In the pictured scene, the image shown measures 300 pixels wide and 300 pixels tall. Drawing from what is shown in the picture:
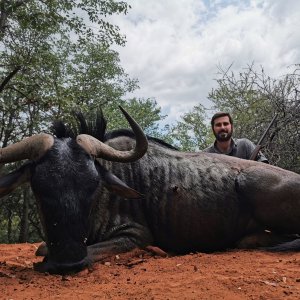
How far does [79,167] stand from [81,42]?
8.97 metres

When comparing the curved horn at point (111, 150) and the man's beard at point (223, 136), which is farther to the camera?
the man's beard at point (223, 136)

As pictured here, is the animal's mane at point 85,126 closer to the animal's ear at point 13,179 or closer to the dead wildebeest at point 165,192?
the dead wildebeest at point 165,192

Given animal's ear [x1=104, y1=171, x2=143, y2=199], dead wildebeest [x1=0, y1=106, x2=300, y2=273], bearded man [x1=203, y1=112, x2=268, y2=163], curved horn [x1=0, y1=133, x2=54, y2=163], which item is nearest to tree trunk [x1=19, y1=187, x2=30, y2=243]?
bearded man [x1=203, y1=112, x2=268, y2=163]

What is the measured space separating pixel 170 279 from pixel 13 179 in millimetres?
1697

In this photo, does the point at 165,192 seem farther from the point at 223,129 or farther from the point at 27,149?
the point at 223,129

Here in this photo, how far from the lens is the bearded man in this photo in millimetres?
7293

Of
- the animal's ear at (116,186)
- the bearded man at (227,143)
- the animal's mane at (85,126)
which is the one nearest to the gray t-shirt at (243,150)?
the bearded man at (227,143)

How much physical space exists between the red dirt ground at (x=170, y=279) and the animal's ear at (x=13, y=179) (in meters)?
0.73

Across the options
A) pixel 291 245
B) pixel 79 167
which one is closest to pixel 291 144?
pixel 291 245

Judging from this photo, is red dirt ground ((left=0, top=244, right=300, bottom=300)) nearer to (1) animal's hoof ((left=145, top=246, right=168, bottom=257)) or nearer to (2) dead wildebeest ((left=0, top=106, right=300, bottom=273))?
(1) animal's hoof ((left=145, top=246, right=168, bottom=257))

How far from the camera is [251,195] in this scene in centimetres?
500

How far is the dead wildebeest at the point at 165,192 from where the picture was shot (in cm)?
419

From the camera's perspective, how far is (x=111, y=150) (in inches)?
175

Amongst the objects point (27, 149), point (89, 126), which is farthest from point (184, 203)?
point (27, 149)
